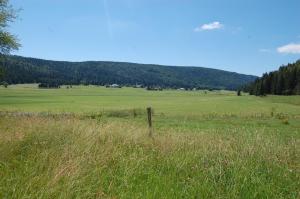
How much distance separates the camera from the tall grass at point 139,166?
6.34m

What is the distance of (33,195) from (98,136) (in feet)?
13.0

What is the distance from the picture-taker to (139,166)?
7.79 metres

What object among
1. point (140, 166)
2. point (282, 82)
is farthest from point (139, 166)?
point (282, 82)

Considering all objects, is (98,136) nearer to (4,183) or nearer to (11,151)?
(11,151)

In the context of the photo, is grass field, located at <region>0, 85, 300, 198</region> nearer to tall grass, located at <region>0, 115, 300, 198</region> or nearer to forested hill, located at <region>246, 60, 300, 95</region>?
tall grass, located at <region>0, 115, 300, 198</region>

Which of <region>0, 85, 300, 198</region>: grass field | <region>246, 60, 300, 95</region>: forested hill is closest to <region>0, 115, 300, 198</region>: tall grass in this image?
<region>0, 85, 300, 198</region>: grass field

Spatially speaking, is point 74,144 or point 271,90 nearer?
point 74,144

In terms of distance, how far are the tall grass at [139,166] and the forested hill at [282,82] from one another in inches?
4523

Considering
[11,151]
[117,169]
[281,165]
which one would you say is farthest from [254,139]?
[11,151]

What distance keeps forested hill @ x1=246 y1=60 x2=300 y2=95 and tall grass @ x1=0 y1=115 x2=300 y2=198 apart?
115 metres

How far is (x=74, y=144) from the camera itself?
8.36 m

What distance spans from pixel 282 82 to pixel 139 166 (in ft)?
419

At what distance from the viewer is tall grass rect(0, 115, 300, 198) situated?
6336 mm

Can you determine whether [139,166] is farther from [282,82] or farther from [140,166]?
[282,82]
